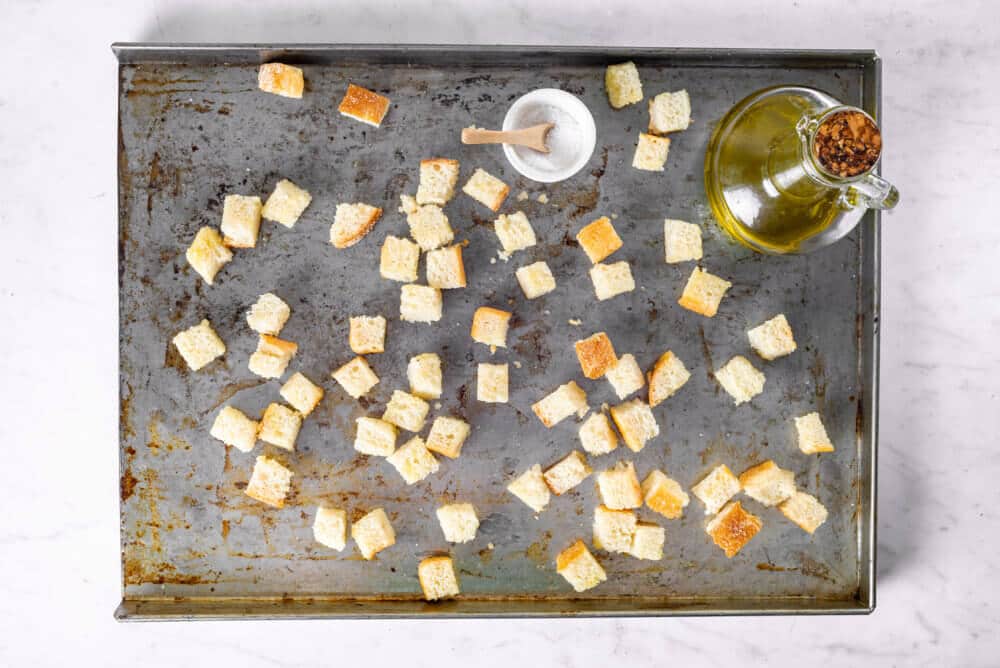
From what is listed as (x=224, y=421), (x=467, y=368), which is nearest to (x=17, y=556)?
(x=224, y=421)

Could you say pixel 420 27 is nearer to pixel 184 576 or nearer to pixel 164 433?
pixel 164 433

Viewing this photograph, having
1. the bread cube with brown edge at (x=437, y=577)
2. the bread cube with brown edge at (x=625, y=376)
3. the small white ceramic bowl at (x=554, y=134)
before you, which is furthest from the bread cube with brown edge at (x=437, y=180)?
the bread cube with brown edge at (x=437, y=577)

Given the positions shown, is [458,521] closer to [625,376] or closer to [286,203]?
[625,376]

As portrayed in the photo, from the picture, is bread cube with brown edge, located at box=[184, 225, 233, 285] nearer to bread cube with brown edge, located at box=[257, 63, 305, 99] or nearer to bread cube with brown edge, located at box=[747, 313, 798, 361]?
bread cube with brown edge, located at box=[257, 63, 305, 99]

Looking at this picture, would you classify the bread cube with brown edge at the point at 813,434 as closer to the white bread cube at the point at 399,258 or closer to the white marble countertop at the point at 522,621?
the white marble countertop at the point at 522,621

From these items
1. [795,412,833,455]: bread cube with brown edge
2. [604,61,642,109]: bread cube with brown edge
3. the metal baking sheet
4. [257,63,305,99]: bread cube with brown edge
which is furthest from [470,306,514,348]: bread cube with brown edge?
[795,412,833,455]: bread cube with brown edge

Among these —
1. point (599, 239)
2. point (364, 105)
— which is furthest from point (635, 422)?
point (364, 105)
